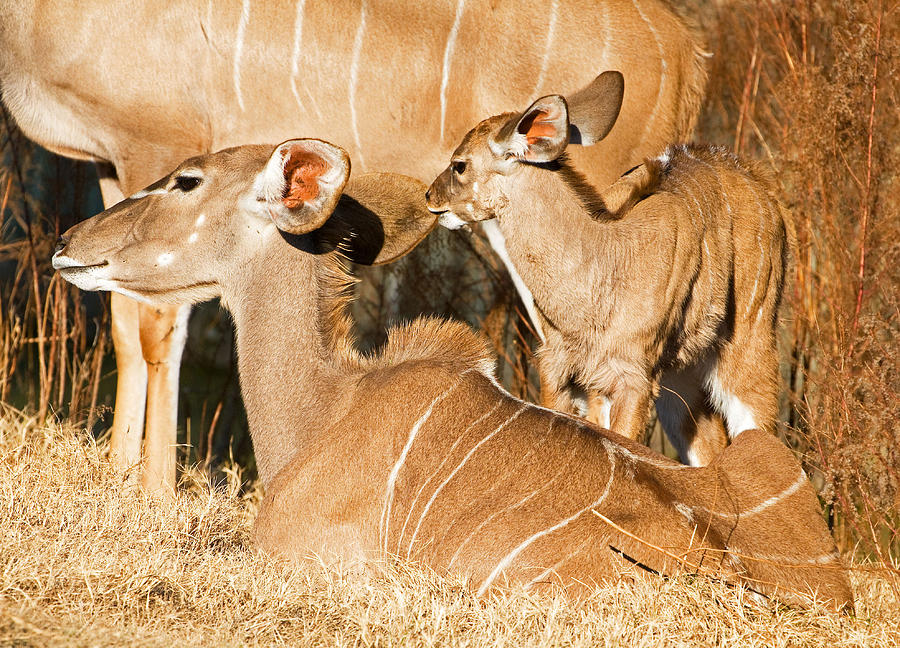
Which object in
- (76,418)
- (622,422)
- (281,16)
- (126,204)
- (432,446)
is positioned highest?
(281,16)

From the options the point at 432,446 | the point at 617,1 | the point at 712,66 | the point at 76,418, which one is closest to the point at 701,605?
the point at 432,446

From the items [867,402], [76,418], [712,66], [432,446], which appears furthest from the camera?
[712,66]

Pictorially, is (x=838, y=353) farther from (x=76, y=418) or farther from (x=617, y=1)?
(x=76, y=418)

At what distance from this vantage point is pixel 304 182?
337 cm

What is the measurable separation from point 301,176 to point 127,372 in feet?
5.92

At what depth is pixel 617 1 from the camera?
473 centimetres

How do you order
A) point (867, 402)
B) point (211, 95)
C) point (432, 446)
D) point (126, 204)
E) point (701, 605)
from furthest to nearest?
point (211, 95)
point (867, 402)
point (126, 204)
point (432, 446)
point (701, 605)

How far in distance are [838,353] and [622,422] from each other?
3.20 ft

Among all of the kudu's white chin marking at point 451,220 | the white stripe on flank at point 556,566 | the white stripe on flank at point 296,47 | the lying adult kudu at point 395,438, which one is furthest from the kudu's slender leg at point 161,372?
the white stripe on flank at point 556,566

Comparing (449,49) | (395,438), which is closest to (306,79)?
(449,49)

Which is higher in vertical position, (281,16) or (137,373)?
(281,16)

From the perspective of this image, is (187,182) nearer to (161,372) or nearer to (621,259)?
(161,372)

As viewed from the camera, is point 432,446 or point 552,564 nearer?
point 552,564

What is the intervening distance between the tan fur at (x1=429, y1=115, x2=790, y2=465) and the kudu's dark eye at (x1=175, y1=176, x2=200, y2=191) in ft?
2.93
